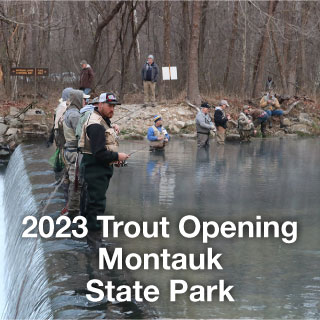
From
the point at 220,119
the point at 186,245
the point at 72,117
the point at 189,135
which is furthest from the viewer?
the point at 189,135

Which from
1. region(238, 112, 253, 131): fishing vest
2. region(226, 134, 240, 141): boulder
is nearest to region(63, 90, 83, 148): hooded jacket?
region(238, 112, 253, 131): fishing vest

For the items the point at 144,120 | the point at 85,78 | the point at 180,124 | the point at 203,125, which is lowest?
the point at 180,124

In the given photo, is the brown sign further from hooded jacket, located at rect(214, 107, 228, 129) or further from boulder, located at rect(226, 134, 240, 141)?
boulder, located at rect(226, 134, 240, 141)

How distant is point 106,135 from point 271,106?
19.9m

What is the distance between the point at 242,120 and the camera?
23.1 metres

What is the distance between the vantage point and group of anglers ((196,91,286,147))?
20328 mm

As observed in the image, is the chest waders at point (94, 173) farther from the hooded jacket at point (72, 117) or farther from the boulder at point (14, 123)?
the boulder at point (14, 123)

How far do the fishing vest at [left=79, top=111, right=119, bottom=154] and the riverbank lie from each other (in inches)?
524

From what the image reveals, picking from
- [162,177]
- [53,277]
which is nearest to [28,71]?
[162,177]

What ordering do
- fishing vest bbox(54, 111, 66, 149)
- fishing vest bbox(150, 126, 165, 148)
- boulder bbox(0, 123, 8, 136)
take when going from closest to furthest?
fishing vest bbox(54, 111, 66, 149), fishing vest bbox(150, 126, 165, 148), boulder bbox(0, 123, 8, 136)

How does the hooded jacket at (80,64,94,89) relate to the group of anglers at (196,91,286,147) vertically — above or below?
above

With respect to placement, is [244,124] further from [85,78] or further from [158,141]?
[85,78]

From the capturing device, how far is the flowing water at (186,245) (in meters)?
6.67

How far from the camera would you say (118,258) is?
25.6 ft
